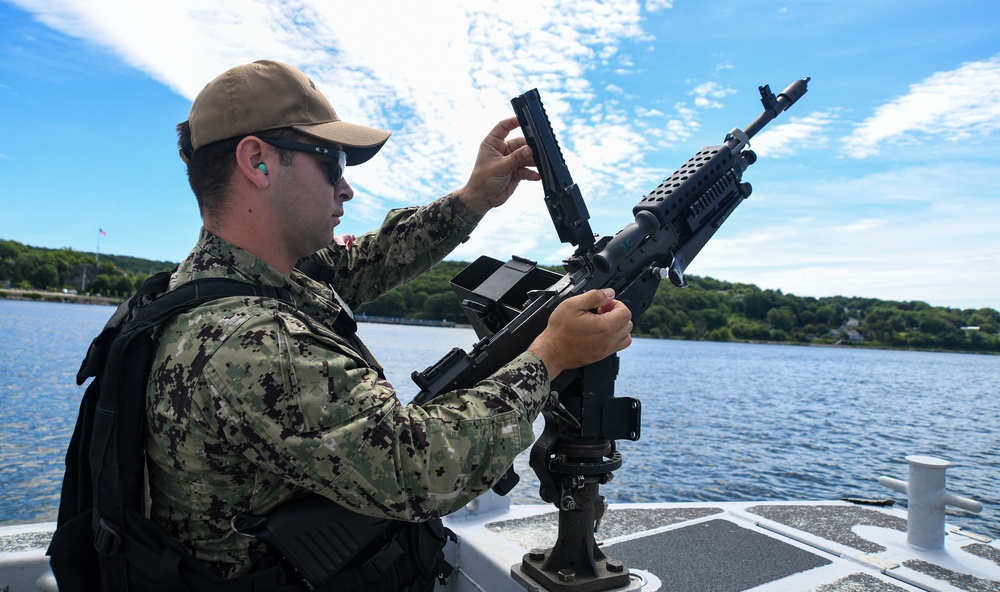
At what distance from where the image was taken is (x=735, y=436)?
25625 mm

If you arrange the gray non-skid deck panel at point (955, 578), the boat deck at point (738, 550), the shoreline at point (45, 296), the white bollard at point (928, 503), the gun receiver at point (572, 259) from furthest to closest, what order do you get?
the shoreline at point (45, 296)
the white bollard at point (928, 503)
the gray non-skid deck panel at point (955, 578)
the boat deck at point (738, 550)
the gun receiver at point (572, 259)

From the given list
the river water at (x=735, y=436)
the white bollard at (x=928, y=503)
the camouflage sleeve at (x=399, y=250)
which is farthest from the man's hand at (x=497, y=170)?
the river water at (x=735, y=436)

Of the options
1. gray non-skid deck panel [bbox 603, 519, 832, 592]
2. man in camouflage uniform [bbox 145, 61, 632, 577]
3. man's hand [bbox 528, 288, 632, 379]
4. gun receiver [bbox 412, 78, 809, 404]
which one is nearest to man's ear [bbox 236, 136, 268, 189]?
man in camouflage uniform [bbox 145, 61, 632, 577]

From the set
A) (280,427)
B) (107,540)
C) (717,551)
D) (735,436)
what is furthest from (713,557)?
(735,436)

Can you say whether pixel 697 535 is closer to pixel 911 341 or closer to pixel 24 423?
pixel 24 423

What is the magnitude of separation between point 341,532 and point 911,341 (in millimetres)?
119779

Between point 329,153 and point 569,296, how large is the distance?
1.21 metres

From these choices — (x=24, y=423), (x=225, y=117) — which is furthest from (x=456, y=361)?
(x=24, y=423)

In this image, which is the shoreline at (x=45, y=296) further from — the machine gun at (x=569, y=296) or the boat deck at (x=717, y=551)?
the machine gun at (x=569, y=296)

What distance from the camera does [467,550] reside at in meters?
3.91

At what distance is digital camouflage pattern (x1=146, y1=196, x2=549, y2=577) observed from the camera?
170cm

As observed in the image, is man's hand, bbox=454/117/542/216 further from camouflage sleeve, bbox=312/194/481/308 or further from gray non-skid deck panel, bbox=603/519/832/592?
gray non-skid deck panel, bbox=603/519/832/592

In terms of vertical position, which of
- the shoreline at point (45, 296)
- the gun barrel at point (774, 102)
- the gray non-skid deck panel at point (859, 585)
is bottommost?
the shoreline at point (45, 296)

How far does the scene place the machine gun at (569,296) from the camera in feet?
9.05
